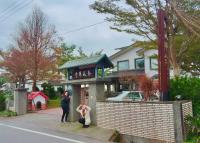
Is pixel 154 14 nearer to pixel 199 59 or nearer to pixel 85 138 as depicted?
pixel 199 59

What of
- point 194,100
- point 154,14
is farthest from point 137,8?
point 194,100

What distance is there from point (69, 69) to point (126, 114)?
767 cm

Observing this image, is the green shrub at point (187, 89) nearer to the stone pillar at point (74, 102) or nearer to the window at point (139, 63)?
the stone pillar at point (74, 102)

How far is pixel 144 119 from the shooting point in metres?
15.3

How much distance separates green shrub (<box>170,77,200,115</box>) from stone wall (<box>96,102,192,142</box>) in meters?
1.27

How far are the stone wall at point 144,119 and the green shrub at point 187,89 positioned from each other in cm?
127

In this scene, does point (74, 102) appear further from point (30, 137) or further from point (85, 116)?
point (30, 137)

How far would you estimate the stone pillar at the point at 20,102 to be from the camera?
103 feet

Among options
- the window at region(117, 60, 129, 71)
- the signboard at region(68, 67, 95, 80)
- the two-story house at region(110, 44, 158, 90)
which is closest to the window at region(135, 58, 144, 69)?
the two-story house at region(110, 44, 158, 90)

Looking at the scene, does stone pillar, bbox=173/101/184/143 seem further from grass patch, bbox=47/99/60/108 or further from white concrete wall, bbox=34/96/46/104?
grass patch, bbox=47/99/60/108

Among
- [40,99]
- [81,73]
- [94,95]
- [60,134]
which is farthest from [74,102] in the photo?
[40,99]

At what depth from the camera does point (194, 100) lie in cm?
1633

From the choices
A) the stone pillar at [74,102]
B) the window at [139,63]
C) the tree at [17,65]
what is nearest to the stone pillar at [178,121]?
the stone pillar at [74,102]

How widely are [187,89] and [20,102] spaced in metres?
17.7
